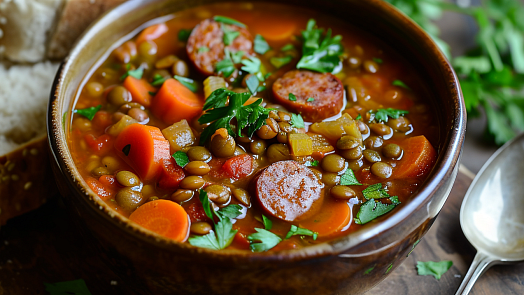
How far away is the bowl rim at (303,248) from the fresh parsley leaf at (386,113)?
0.30m

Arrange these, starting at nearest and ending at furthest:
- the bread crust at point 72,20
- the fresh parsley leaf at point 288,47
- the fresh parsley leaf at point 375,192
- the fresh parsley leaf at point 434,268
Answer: the fresh parsley leaf at point 375,192 < the fresh parsley leaf at point 434,268 < the fresh parsley leaf at point 288,47 < the bread crust at point 72,20

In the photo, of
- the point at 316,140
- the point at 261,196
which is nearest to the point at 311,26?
the point at 316,140

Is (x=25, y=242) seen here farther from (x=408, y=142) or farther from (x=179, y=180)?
(x=408, y=142)

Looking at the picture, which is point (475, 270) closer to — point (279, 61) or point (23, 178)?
point (279, 61)

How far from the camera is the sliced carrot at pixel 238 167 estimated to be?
2371 mm

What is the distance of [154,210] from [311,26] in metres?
1.67

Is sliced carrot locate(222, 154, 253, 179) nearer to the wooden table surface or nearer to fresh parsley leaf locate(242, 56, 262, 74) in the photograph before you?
fresh parsley leaf locate(242, 56, 262, 74)

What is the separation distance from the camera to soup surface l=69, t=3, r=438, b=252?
220 centimetres

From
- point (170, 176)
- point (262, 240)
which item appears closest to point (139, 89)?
point (170, 176)

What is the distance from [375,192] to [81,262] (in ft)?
5.27

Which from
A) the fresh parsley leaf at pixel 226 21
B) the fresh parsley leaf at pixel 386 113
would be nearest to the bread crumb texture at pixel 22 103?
the fresh parsley leaf at pixel 226 21

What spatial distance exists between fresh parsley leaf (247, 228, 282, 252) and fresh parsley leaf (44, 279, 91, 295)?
103cm

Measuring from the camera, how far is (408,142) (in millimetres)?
2533

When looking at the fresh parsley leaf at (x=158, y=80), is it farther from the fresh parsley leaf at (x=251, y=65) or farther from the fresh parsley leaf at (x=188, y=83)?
the fresh parsley leaf at (x=251, y=65)
